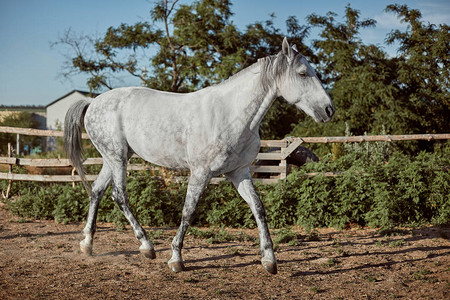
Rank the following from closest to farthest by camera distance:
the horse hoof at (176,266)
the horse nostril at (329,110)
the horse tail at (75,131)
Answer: the horse nostril at (329,110) < the horse hoof at (176,266) < the horse tail at (75,131)

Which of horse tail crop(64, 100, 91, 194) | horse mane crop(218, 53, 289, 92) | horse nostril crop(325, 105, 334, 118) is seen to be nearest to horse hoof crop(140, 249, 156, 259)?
horse tail crop(64, 100, 91, 194)

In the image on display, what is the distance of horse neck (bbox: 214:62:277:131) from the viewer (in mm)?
4043

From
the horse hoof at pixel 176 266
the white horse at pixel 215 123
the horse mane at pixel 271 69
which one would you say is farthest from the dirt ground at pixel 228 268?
the horse mane at pixel 271 69

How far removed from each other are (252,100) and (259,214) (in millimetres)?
1155

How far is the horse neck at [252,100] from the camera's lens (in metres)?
4.04

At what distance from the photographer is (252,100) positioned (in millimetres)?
4055

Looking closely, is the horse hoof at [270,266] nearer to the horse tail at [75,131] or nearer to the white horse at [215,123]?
the white horse at [215,123]

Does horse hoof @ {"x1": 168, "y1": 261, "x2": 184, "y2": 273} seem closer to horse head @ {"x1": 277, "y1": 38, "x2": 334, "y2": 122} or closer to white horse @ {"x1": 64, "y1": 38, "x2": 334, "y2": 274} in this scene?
white horse @ {"x1": 64, "y1": 38, "x2": 334, "y2": 274}

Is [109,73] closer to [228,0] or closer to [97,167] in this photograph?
[228,0]

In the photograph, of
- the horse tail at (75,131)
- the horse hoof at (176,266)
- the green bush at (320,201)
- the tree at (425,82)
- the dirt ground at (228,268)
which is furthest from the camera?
the tree at (425,82)

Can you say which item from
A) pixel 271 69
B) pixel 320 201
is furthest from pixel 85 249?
pixel 320 201

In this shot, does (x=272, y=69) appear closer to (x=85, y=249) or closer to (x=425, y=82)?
(x=85, y=249)

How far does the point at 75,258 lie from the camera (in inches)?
189

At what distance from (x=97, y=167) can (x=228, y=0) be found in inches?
376
